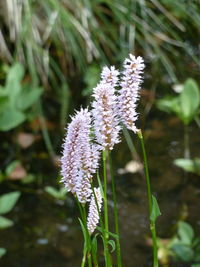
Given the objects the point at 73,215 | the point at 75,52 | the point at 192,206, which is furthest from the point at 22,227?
the point at 75,52

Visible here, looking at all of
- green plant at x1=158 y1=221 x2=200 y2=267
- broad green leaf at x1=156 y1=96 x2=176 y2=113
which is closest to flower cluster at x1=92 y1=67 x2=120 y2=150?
green plant at x1=158 y1=221 x2=200 y2=267

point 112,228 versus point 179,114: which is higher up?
point 179,114

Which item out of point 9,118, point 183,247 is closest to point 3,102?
point 9,118

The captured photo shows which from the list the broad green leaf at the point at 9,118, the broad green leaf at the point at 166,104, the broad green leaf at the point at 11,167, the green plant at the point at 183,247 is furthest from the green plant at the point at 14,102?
the green plant at the point at 183,247

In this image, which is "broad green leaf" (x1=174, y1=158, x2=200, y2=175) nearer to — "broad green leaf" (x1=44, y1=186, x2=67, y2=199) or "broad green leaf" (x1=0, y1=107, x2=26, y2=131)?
"broad green leaf" (x1=44, y1=186, x2=67, y2=199)

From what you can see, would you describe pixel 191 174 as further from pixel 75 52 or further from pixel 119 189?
pixel 75 52

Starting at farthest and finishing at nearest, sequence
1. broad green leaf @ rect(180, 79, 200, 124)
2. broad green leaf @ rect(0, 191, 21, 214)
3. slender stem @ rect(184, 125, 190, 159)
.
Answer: slender stem @ rect(184, 125, 190, 159)
broad green leaf @ rect(180, 79, 200, 124)
broad green leaf @ rect(0, 191, 21, 214)
